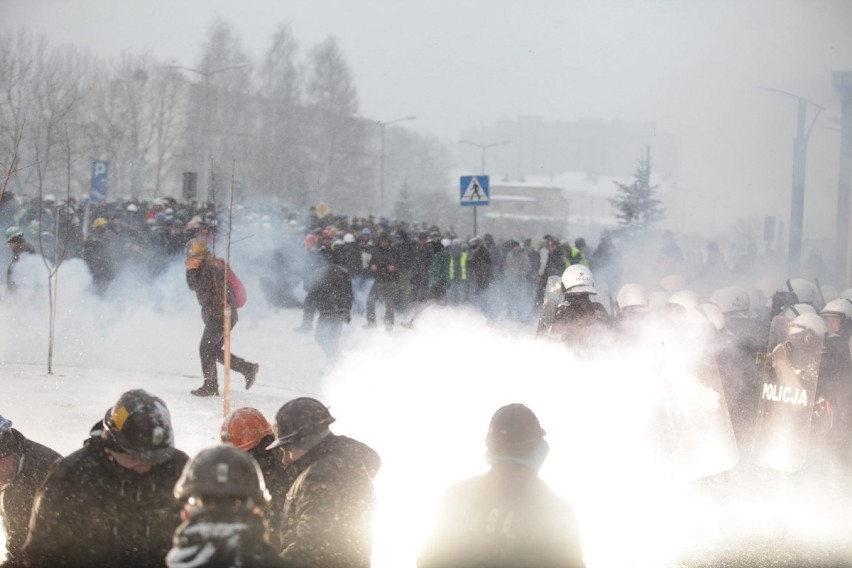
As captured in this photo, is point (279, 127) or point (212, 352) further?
point (279, 127)

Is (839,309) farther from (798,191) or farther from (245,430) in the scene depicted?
(798,191)

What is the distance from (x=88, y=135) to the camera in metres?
40.5

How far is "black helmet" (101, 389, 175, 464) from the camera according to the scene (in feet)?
12.4

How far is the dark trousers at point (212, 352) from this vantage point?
35.5 ft

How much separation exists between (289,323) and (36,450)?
13165mm

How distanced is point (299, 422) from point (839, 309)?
670 cm

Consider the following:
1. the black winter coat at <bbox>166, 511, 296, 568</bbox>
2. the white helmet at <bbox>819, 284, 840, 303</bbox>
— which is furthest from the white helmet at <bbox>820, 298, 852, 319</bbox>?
the black winter coat at <bbox>166, 511, 296, 568</bbox>

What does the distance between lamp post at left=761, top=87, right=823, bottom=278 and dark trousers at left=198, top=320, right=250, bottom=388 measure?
15.4 metres

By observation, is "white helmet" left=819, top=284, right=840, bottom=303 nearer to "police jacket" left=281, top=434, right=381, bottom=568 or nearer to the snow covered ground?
the snow covered ground

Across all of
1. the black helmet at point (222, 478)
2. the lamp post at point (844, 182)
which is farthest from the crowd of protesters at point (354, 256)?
the black helmet at point (222, 478)

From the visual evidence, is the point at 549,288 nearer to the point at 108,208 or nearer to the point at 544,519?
the point at 544,519

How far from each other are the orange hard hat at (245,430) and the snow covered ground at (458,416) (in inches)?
53.0

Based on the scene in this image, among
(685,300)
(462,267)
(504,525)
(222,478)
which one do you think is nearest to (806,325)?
(685,300)

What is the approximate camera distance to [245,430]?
15.8 feet
